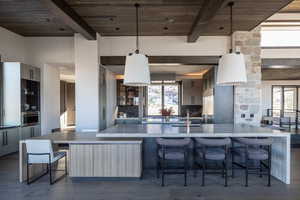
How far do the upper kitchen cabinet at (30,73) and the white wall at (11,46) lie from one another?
1.80 ft

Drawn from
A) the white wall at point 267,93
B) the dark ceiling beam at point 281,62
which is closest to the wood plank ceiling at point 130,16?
the dark ceiling beam at point 281,62

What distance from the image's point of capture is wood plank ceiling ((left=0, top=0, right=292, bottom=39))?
4055mm

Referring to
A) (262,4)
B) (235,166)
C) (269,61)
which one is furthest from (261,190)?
(269,61)

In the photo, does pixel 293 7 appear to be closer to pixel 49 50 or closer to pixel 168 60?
pixel 168 60

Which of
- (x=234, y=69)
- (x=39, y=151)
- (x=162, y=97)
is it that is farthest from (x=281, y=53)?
(x=39, y=151)

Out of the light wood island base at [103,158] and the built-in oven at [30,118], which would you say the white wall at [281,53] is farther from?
the built-in oven at [30,118]

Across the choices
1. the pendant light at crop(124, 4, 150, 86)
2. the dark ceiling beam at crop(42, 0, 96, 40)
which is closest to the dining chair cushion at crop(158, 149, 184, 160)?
the pendant light at crop(124, 4, 150, 86)

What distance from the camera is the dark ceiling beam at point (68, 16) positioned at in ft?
11.9

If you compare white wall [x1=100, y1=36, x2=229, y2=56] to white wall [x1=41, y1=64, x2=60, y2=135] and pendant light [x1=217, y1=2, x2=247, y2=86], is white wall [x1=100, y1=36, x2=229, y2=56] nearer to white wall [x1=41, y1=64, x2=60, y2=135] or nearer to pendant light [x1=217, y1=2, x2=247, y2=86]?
white wall [x1=41, y1=64, x2=60, y2=135]

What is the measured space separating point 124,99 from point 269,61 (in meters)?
5.26

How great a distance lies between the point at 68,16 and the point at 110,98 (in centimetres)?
388

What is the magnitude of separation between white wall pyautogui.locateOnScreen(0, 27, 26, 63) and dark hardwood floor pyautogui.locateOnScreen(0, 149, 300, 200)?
10.9ft

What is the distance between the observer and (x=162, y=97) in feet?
33.4

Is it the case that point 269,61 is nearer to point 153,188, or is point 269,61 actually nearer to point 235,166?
point 235,166
